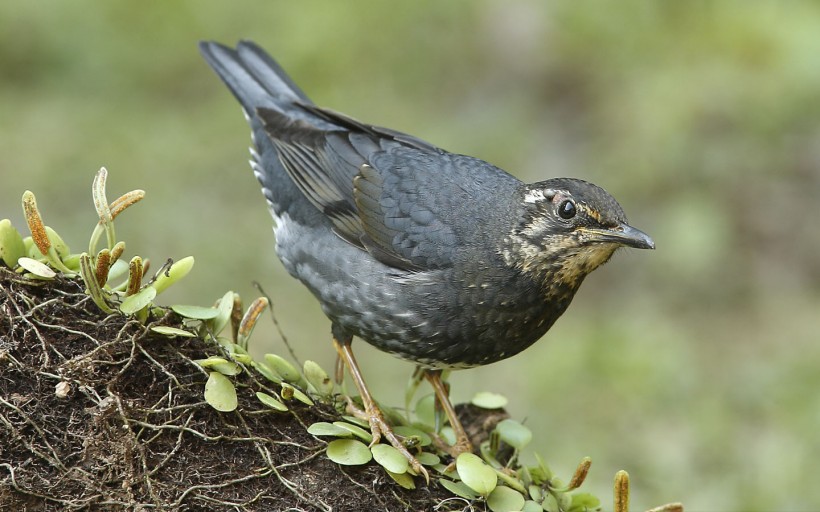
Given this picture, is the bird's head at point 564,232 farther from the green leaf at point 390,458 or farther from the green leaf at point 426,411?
the green leaf at point 390,458

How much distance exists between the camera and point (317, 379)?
3754 millimetres

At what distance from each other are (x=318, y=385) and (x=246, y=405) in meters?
0.46

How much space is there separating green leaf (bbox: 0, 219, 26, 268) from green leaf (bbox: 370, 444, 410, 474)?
144 centimetres

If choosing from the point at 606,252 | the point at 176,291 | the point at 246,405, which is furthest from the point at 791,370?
the point at 246,405

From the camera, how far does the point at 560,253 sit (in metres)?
4.17

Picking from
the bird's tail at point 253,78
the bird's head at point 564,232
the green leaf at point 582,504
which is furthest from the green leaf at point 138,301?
the bird's tail at point 253,78

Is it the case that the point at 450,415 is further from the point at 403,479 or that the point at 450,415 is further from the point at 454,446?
the point at 403,479

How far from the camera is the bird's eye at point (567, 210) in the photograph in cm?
411

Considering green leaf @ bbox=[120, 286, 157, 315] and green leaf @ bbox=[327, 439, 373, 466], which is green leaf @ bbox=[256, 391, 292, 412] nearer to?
green leaf @ bbox=[327, 439, 373, 466]

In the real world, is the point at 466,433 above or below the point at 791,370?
below

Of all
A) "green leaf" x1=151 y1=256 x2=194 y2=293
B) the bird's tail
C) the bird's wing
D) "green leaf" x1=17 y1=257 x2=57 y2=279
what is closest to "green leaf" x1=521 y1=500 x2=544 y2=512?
the bird's wing

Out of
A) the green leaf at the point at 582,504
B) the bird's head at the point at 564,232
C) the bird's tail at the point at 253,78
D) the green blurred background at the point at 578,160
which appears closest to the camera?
the green leaf at the point at 582,504

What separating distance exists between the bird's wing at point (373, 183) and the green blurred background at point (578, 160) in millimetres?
2888

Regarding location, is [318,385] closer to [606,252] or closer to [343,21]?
[606,252]
